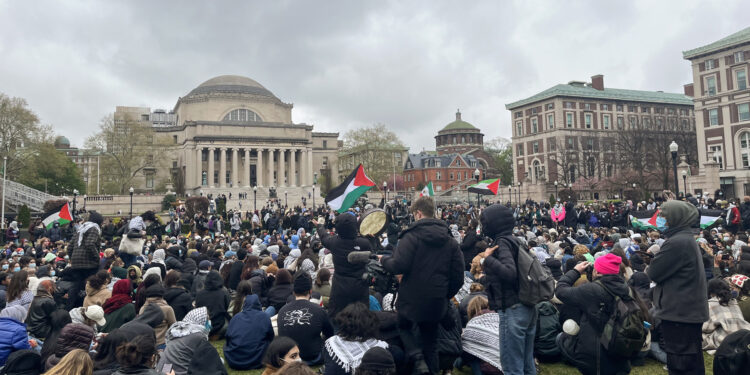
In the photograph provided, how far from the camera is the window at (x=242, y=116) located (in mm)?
86750

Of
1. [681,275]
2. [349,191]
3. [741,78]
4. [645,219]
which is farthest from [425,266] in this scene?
[741,78]

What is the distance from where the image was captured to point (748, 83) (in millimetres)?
52312

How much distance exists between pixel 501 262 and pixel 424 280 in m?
0.88

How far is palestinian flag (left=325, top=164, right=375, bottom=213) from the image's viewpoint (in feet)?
41.9

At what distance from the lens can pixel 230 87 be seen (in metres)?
89.7

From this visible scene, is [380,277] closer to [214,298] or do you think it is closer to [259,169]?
[214,298]

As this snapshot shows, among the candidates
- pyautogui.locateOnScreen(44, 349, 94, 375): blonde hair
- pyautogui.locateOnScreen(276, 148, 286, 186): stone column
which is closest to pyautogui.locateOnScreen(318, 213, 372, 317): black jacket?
pyautogui.locateOnScreen(44, 349, 94, 375): blonde hair

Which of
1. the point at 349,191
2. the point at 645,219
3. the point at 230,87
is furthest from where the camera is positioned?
the point at 230,87

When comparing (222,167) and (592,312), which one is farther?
(222,167)

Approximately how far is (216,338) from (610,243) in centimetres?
1097

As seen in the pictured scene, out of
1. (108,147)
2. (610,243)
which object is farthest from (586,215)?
(108,147)

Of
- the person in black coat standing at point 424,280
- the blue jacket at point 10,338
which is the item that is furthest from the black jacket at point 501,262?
the blue jacket at point 10,338

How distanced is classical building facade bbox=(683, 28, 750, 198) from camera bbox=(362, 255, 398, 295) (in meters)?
57.7

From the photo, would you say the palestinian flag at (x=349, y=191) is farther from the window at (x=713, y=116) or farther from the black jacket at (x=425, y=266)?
the window at (x=713, y=116)
